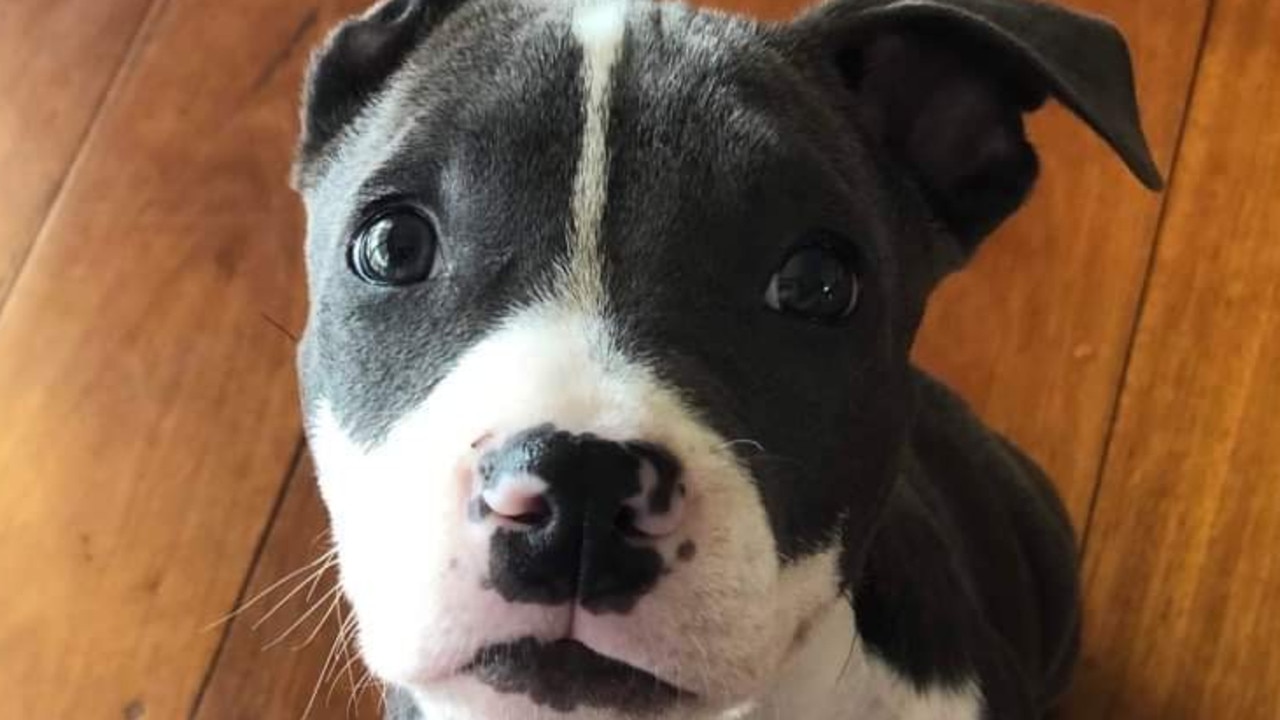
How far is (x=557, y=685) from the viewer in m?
1.20

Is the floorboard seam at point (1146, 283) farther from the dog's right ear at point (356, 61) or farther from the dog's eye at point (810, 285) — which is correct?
the dog's right ear at point (356, 61)

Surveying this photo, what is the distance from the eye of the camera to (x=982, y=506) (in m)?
1.90

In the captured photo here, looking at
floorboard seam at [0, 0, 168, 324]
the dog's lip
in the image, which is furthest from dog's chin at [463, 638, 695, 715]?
floorboard seam at [0, 0, 168, 324]

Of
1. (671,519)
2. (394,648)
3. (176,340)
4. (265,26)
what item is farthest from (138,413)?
(671,519)

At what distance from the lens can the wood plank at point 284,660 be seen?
2094 millimetres

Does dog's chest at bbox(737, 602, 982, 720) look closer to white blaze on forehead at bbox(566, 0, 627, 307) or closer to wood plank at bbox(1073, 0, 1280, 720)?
white blaze on forehead at bbox(566, 0, 627, 307)

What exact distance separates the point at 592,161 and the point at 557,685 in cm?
34

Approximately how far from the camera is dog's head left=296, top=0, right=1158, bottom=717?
1161mm

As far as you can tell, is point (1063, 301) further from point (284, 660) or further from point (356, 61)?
point (356, 61)

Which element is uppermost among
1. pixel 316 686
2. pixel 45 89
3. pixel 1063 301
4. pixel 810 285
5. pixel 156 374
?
pixel 810 285

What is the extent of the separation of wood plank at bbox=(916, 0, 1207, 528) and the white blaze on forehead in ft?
3.30

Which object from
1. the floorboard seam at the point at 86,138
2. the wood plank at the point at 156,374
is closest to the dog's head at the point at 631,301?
the wood plank at the point at 156,374

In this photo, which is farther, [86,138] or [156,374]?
[86,138]

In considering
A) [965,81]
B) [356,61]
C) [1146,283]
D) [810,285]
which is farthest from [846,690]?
[1146,283]
